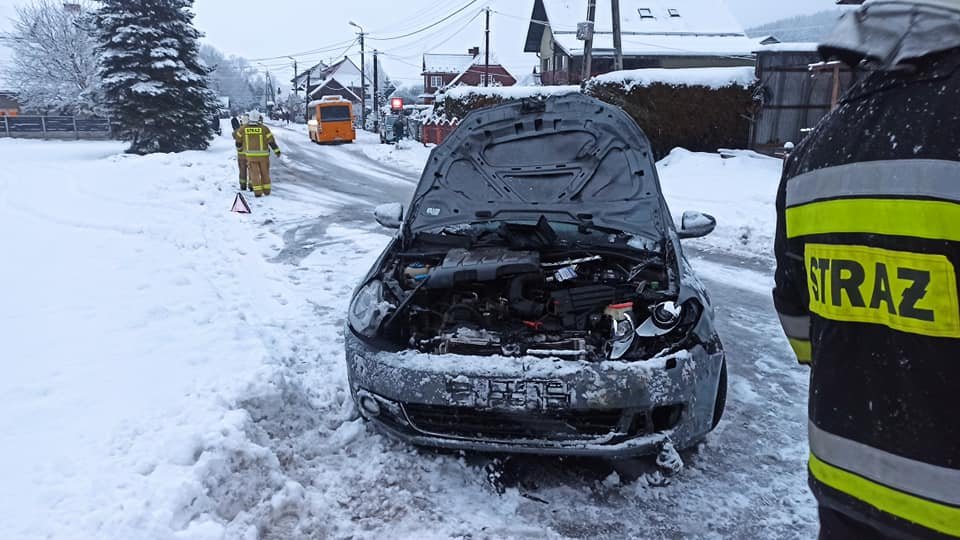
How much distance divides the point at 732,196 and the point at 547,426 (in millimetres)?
9389

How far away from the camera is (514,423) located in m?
2.78

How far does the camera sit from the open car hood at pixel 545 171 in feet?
12.9

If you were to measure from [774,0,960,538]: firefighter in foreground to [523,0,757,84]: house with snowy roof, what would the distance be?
30.6 meters

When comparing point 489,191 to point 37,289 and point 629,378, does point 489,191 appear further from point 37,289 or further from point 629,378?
point 37,289

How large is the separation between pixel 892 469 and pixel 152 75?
2704 centimetres

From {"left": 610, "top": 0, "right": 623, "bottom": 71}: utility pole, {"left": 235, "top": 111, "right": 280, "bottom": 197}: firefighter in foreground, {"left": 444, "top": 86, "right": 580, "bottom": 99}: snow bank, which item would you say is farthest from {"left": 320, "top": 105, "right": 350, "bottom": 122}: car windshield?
{"left": 235, "top": 111, "right": 280, "bottom": 197}: firefighter in foreground

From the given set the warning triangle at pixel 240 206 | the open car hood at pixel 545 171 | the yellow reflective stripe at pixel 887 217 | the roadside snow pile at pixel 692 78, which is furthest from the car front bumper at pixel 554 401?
the roadside snow pile at pixel 692 78

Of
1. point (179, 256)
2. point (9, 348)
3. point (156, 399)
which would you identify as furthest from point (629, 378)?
point (179, 256)

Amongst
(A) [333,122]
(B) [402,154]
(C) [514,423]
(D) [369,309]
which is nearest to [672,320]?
(C) [514,423]

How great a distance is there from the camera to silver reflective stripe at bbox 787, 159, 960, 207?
1.04m

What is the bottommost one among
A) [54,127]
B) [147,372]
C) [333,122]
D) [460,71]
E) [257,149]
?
[147,372]

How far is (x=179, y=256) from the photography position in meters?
6.51

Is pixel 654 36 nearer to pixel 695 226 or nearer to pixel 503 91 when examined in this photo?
pixel 503 91

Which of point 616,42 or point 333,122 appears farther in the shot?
point 333,122
